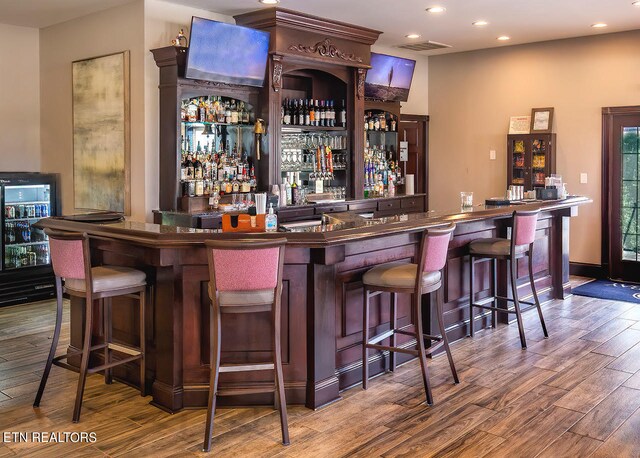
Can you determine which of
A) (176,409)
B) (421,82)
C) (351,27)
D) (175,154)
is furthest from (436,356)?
(421,82)

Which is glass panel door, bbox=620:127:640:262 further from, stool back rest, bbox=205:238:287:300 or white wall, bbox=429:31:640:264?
stool back rest, bbox=205:238:287:300

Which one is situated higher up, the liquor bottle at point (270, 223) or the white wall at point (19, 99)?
the white wall at point (19, 99)

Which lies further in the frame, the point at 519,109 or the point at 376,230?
the point at 519,109

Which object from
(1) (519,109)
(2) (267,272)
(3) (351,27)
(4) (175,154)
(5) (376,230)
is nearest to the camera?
(2) (267,272)

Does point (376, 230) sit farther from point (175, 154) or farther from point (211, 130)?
point (211, 130)

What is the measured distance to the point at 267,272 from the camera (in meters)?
3.44

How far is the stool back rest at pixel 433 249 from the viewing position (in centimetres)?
399

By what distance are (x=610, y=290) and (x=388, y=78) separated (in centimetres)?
370

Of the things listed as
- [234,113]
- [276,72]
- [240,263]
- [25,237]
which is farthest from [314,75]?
[240,263]

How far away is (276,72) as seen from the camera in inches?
262

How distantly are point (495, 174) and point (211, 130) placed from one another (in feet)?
14.0

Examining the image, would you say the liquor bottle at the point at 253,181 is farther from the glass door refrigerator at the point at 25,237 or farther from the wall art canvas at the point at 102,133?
the glass door refrigerator at the point at 25,237

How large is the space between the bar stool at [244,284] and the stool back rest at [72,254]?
83 cm

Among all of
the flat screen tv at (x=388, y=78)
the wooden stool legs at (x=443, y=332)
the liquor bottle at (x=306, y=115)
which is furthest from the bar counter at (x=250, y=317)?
the flat screen tv at (x=388, y=78)
